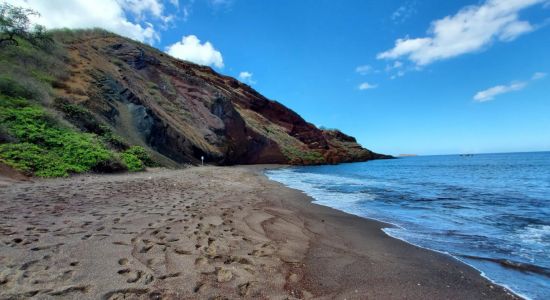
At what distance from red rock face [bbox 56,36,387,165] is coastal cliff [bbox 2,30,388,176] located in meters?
0.08

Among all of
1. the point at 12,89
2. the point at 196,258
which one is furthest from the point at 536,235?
the point at 12,89

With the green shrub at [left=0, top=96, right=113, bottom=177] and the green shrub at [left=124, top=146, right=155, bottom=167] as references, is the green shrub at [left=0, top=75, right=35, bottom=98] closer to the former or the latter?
the green shrub at [left=0, top=96, right=113, bottom=177]

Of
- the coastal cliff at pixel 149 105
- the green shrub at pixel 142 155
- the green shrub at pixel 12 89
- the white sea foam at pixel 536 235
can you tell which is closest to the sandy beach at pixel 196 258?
the white sea foam at pixel 536 235

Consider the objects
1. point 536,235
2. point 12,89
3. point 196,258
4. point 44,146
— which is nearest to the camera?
→ point 196,258

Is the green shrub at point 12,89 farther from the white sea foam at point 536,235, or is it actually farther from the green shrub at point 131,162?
the white sea foam at point 536,235

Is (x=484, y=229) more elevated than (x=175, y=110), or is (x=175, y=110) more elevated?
(x=175, y=110)

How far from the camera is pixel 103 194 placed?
7.91 meters

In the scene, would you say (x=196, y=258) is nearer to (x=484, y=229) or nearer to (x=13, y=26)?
(x=484, y=229)

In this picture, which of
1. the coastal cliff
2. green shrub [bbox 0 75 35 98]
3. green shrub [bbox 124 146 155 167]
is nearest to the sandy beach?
green shrub [bbox 0 75 35 98]

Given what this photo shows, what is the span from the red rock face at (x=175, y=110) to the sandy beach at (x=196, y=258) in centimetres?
1485

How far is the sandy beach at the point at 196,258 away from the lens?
118 inches

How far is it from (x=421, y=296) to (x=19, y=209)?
691 cm

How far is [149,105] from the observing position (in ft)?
80.3

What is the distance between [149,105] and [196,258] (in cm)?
2328
